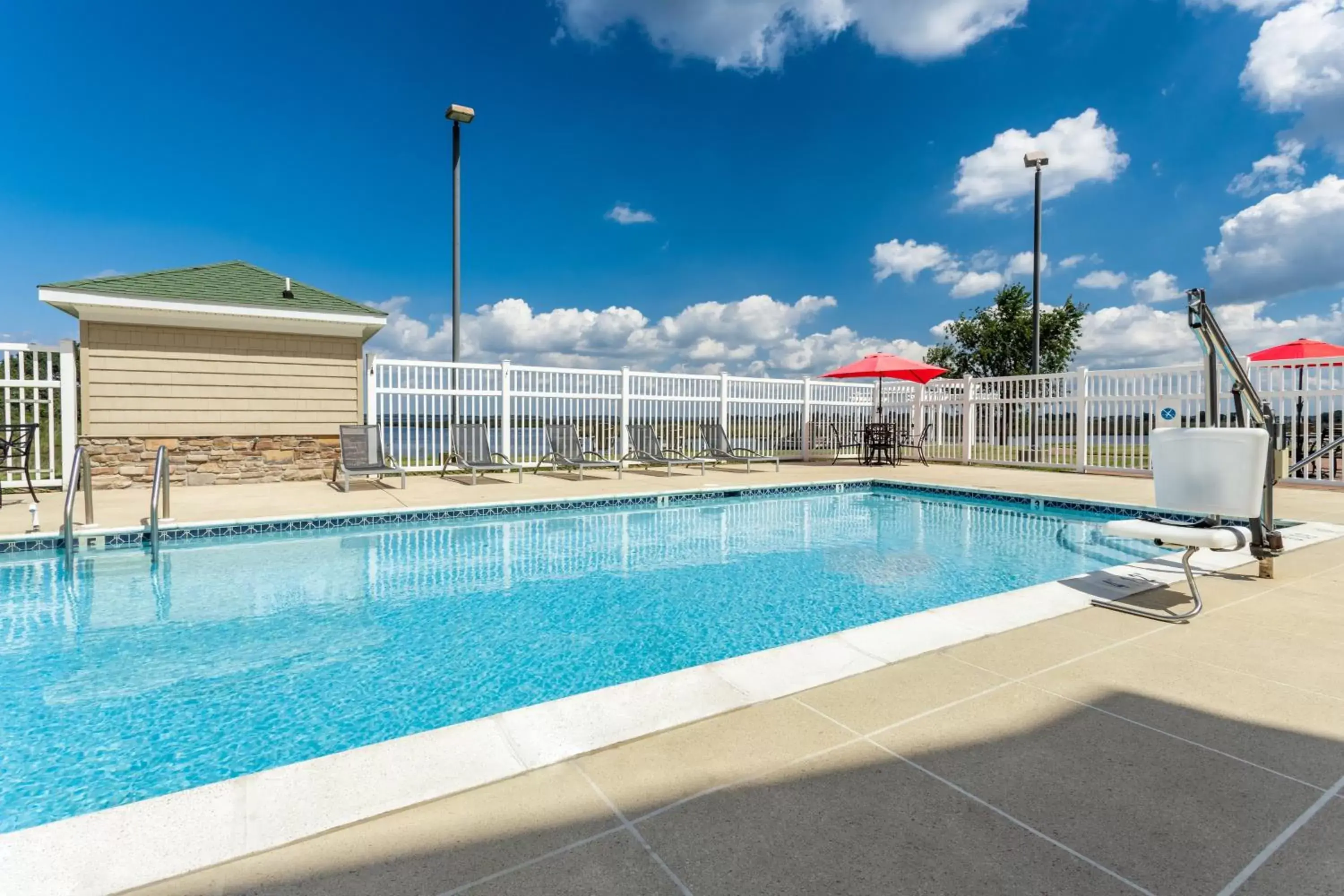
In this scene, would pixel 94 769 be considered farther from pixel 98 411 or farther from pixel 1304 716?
pixel 98 411

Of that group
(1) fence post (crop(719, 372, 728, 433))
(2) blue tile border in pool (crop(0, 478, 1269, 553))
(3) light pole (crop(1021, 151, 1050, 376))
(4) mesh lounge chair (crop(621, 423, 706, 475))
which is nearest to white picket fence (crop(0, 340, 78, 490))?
(2) blue tile border in pool (crop(0, 478, 1269, 553))

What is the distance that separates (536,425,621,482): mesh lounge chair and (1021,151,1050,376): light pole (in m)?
9.03

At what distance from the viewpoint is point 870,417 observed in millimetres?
14109

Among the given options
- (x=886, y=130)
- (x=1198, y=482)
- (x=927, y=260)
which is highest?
(x=886, y=130)

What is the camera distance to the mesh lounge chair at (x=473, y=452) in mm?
8914

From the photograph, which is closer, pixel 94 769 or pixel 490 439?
pixel 94 769

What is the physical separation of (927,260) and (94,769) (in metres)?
21.4

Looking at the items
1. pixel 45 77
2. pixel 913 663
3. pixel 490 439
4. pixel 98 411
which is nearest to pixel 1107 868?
pixel 913 663

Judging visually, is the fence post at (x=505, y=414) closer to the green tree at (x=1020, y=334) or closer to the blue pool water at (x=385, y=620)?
the blue pool water at (x=385, y=620)

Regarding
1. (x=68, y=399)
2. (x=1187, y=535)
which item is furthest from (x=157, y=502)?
(x=1187, y=535)

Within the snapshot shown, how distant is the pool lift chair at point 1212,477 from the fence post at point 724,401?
8.62 meters

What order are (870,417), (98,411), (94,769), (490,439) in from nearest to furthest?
1. (94,769)
2. (98,411)
3. (490,439)
4. (870,417)

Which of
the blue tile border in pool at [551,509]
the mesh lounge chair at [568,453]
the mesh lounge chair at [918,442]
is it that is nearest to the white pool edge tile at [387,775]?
the blue tile border in pool at [551,509]

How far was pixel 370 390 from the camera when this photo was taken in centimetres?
919
